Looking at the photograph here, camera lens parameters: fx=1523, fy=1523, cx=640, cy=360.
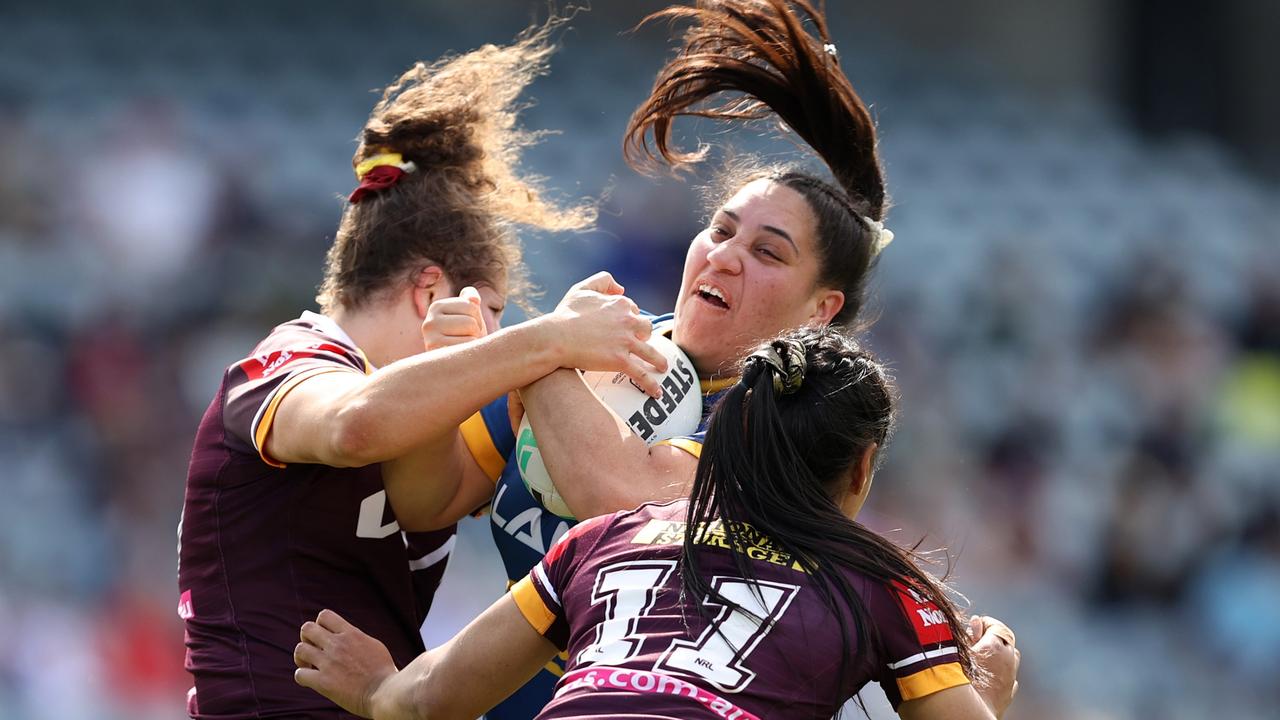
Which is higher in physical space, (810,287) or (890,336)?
(890,336)

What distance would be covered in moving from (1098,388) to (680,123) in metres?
3.33

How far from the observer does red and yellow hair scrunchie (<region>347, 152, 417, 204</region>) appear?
347 cm

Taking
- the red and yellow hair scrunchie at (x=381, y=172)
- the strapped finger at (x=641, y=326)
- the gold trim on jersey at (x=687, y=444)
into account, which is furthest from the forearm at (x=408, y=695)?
the red and yellow hair scrunchie at (x=381, y=172)

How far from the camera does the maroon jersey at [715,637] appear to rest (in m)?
2.36

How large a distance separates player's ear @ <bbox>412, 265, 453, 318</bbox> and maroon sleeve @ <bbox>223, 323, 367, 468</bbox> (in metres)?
0.29

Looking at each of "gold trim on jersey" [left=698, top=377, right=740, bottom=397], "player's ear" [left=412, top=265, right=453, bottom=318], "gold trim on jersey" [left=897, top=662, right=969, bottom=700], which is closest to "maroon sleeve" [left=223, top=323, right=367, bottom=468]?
"player's ear" [left=412, top=265, right=453, bottom=318]

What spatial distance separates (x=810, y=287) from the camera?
3.48 meters

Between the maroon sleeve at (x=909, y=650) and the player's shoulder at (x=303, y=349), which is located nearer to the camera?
the maroon sleeve at (x=909, y=650)

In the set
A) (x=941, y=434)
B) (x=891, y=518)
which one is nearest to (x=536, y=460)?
(x=891, y=518)

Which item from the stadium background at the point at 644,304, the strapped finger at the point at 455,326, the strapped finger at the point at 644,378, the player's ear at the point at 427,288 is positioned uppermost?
the stadium background at the point at 644,304

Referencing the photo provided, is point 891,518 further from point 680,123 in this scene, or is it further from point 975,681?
point 975,681

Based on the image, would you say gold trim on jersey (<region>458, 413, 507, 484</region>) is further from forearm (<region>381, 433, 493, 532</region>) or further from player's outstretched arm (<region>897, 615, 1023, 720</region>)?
player's outstretched arm (<region>897, 615, 1023, 720</region>)

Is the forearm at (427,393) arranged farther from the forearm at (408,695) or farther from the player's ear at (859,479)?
the player's ear at (859,479)

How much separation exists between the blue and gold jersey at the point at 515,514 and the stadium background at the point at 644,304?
2.61 metres
